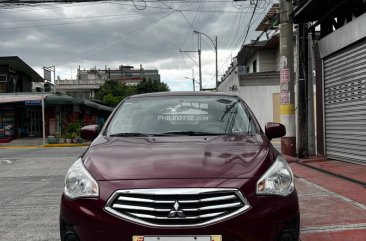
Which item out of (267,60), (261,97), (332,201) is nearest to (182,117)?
(332,201)

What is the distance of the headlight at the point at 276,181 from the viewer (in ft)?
10.9

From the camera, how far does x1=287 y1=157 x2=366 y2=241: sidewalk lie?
16.5ft

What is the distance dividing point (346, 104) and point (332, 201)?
501 centimetres

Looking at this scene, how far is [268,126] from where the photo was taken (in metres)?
4.93

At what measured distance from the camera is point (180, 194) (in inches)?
124

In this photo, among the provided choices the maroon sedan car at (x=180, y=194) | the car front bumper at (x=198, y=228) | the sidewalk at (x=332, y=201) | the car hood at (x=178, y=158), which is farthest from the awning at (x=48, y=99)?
→ the car front bumper at (x=198, y=228)

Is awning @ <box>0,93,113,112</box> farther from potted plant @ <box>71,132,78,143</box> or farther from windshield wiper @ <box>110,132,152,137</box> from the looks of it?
windshield wiper @ <box>110,132,152,137</box>

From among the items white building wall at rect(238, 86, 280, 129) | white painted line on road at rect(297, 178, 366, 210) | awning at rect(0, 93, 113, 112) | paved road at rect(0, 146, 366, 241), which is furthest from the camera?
awning at rect(0, 93, 113, 112)

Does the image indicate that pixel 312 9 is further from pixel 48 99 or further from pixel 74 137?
pixel 48 99

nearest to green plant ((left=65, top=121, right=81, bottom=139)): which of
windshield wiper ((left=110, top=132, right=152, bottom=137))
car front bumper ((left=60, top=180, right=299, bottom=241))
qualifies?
windshield wiper ((left=110, top=132, right=152, bottom=137))

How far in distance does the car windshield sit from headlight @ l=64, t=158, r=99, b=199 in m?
0.87

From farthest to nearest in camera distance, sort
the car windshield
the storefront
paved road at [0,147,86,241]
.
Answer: the storefront
paved road at [0,147,86,241]
the car windshield

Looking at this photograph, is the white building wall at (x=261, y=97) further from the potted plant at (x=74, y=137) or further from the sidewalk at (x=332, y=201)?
the sidewalk at (x=332, y=201)

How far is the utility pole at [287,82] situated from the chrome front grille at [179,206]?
10.3m
